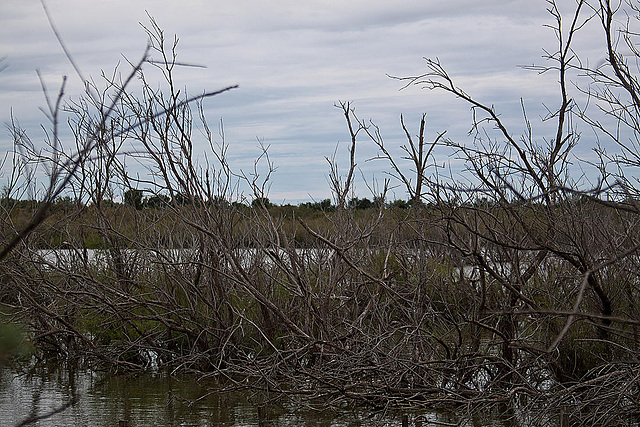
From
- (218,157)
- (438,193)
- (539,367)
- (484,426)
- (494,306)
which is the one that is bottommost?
(484,426)

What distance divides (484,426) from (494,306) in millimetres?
1536

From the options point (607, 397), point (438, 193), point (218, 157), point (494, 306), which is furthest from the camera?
point (218, 157)

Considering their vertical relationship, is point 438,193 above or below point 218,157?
below

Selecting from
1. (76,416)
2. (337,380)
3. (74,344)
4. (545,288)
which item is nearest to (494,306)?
(545,288)

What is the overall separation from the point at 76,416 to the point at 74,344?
3.29m

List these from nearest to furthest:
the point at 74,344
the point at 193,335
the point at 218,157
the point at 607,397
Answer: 1. the point at 607,397
2. the point at 218,157
3. the point at 193,335
4. the point at 74,344

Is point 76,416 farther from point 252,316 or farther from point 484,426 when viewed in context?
point 484,426

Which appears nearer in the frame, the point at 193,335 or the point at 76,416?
the point at 76,416

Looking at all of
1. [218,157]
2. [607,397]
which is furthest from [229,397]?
[607,397]

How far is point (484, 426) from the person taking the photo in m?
7.17

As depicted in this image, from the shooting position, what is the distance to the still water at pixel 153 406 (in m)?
7.45

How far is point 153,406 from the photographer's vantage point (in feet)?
27.1

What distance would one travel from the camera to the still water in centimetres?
745

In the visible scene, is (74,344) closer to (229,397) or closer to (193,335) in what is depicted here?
(193,335)
